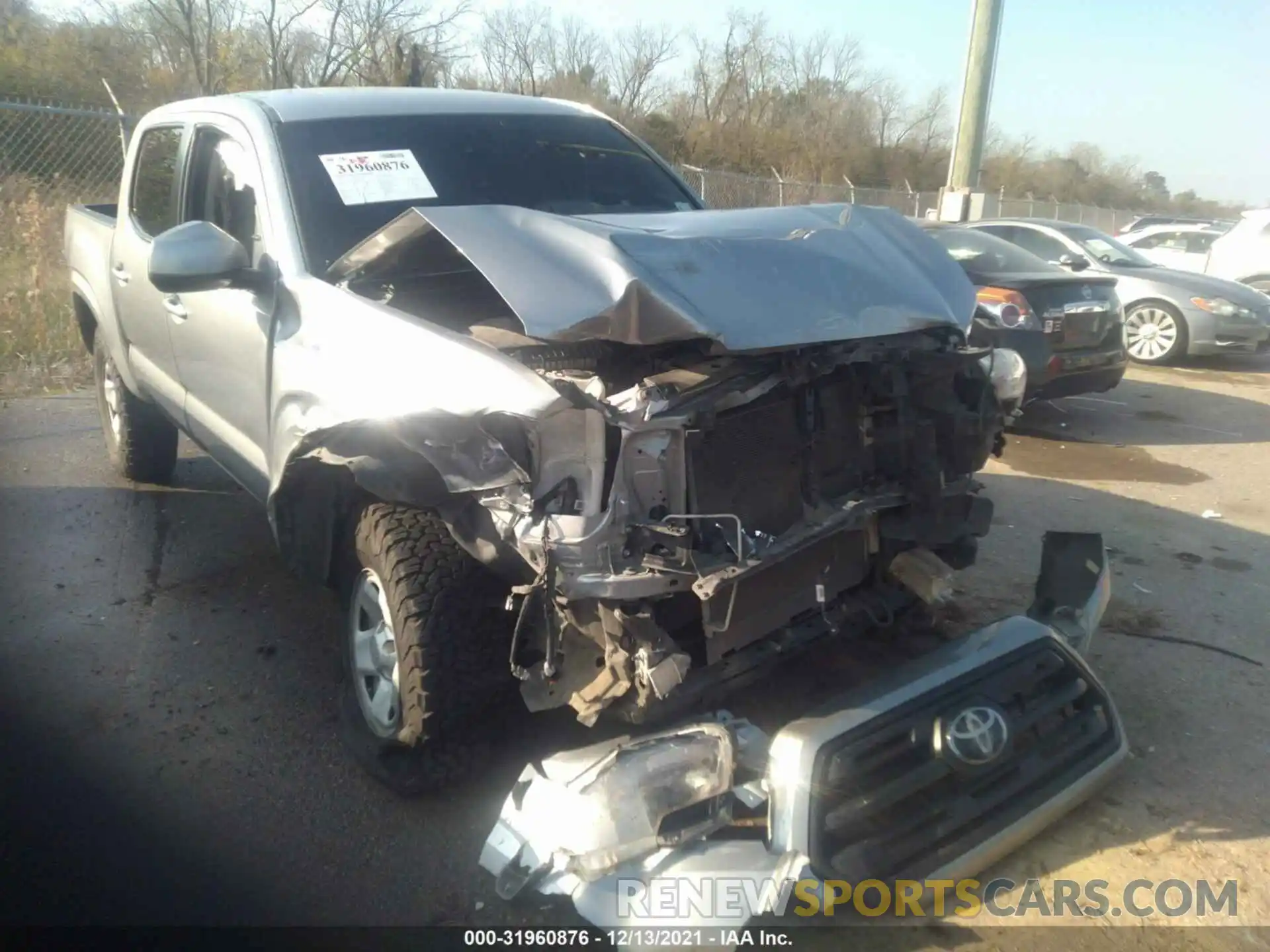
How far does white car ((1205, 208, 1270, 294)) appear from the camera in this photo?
14.1 metres

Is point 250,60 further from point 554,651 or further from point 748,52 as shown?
point 748,52

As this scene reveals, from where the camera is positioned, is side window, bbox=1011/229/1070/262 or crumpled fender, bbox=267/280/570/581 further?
side window, bbox=1011/229/1070/262

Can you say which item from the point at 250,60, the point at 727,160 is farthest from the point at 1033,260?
the point at 727,160

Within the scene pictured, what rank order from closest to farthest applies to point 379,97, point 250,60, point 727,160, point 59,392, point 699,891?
1. point 699,891
2. point 379,97
3. point 59,392
4. point 250,60
5. point 727,160

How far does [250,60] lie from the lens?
1795 centimetres

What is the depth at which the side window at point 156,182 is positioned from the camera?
14.9 ft

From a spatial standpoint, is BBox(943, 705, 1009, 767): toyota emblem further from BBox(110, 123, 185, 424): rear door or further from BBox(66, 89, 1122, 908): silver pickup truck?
BBox(110, 123, 185, 424): rear door

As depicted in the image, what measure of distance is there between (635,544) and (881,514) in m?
0.97

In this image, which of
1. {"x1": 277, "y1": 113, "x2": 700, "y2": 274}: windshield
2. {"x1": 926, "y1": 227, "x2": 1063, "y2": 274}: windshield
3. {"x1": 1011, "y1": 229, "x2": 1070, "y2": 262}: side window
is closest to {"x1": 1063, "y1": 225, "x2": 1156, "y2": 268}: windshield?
{"x1": 1011, "y1": 229, "x2": 1070, "y2": 262}: side window

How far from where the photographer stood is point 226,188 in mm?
3982

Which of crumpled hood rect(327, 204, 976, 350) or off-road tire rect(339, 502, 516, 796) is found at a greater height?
crumpled hood rect(327, 204, 976, 350)

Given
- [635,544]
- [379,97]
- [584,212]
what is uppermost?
[379,97]

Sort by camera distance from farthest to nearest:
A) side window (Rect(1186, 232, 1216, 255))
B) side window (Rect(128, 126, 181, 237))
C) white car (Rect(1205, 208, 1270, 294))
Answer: side window (Rect(1186, 232, 1216, 255)), white car (Rect(1205, 208, 1270, 294)), side window (Rect(128, 126, 181, 237))
